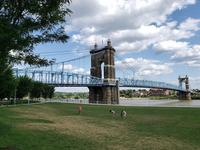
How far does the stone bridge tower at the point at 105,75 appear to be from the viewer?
462ft

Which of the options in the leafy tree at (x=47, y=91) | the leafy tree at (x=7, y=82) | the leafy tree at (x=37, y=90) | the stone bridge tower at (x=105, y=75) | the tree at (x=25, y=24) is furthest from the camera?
the stone bridge tower at (x=105, y=75)

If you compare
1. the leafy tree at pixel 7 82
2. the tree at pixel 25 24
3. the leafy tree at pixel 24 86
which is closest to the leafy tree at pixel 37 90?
the leafy tree at pixel 24 86

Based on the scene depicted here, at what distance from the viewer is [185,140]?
845 inches

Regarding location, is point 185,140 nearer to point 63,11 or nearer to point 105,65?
point 63,11

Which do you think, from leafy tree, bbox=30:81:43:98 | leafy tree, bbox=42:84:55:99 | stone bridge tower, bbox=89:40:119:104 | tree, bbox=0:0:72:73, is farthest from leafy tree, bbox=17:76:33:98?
tree, bbox=0:0:72:73

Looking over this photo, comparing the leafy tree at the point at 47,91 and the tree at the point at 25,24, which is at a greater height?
the leafy tree at the point at 47,91

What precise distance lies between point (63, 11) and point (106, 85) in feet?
423

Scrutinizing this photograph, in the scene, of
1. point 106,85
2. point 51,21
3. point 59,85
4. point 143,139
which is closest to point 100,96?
point 106,85

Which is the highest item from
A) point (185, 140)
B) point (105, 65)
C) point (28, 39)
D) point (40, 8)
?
point (105, 65)

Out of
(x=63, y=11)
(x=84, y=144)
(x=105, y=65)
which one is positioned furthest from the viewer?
(x=105, y=65)

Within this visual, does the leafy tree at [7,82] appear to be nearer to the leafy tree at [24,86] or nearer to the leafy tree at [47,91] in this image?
the leafy tree at [24,86]

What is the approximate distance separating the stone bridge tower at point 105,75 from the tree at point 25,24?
124m

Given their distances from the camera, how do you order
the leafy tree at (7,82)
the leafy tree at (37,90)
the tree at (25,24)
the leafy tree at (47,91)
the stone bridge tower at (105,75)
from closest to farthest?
the tree at (25,24)
the leafy tree at (7,82)
the leafy tree at (37,90)
the leafy tree at (47,91)
the stone bridge tower at (105,75)

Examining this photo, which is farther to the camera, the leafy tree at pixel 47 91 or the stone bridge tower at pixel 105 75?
the stone bridge tower at pixel 105 75
